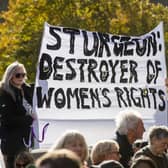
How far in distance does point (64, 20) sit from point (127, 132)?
19.0 meters

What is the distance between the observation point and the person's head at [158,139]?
5.97m

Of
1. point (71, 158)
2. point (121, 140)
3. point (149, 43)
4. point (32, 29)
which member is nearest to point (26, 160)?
point (121, 140)

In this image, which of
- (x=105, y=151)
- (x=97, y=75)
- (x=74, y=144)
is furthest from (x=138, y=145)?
(x=97, y=75)

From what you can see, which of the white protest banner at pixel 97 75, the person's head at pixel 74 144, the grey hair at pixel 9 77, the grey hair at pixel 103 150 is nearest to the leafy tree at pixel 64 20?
the white protest banner at pixel 97 75

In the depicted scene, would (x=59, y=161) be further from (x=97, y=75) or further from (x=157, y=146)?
(x=97, y=75)

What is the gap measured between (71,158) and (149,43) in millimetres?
6725

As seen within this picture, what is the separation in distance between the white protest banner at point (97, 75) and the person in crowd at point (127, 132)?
5.61 feet

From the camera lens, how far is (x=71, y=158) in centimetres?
274

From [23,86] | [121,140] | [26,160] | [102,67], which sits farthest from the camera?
[102,67]

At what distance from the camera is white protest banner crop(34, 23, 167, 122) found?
8367mm

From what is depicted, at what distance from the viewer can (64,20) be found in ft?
83.4

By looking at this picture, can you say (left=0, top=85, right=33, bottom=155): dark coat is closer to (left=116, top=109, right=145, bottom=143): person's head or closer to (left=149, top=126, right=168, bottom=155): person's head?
(left=116, top=109, right=145, bottom=143): person's head

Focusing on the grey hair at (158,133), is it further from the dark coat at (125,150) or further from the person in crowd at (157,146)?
the dark coat at (125,150)

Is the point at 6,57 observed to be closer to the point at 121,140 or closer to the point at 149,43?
the point at 149,43
